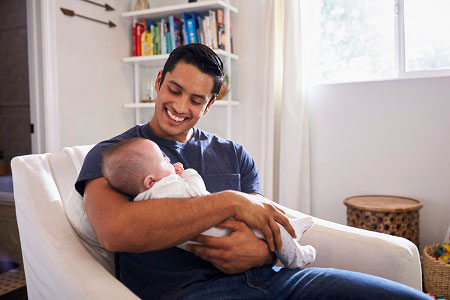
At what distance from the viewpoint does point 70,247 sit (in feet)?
3.60

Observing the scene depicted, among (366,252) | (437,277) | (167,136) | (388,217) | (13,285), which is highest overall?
(167,136)

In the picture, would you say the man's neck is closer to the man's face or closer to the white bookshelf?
the man's face

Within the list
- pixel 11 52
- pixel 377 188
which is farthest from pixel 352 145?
pixel 11 52

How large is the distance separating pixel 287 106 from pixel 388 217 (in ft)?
3.44

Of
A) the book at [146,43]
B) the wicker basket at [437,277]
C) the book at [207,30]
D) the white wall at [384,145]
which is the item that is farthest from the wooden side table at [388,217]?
the book at [146,43]

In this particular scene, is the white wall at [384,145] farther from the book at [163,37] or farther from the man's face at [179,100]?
the man's face at [179,100]

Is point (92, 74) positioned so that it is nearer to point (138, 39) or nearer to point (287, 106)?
point (138, 39)

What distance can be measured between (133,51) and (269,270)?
2921mm

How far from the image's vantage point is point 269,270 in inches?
45.1

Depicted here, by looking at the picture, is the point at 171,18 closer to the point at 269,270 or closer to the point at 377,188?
the point at 377,188

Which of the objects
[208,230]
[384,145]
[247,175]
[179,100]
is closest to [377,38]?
[384,145]

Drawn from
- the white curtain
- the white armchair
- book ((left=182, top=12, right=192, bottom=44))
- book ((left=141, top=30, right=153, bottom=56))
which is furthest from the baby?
book ((left=141, top=30, right=153, bottom=56))

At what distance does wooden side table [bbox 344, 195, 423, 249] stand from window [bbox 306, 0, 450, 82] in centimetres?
95

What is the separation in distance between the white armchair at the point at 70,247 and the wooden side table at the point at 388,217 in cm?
107
